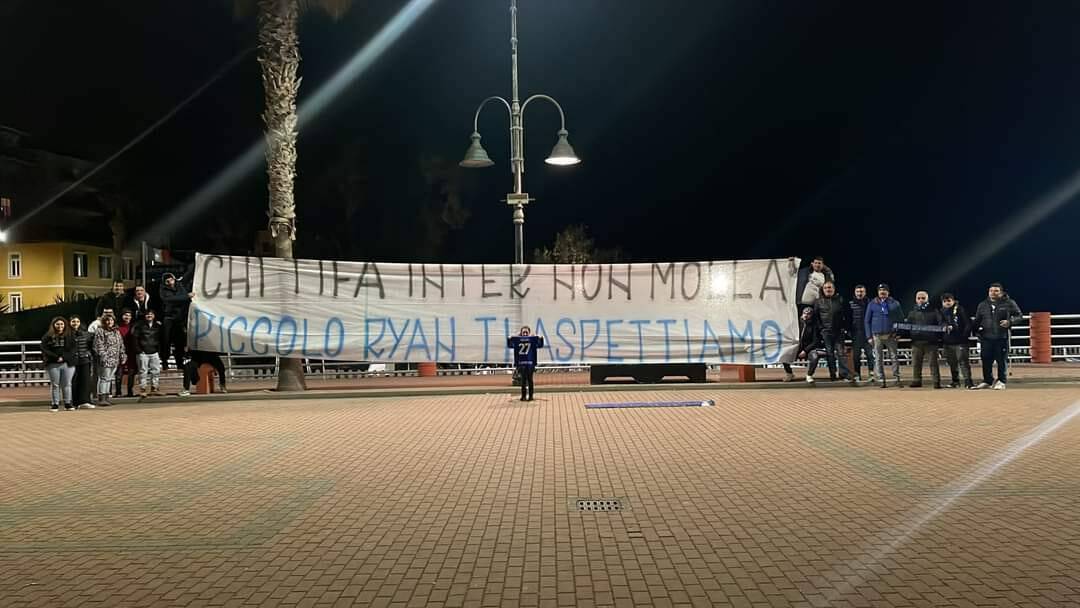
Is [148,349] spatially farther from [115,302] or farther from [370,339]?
[370,339]

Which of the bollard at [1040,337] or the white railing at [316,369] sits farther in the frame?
the bollard at [1040,337]

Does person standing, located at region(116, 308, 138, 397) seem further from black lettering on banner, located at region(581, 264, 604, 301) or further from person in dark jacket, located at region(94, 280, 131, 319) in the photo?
black lettering on banner, located at region(581, 264, 604, 301)

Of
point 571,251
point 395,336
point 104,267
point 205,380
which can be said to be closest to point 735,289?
point 395,336

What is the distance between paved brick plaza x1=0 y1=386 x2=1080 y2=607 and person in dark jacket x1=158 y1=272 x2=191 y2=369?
175 inches

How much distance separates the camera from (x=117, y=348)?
15.2m

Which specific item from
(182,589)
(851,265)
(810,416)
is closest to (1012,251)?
(851,265)

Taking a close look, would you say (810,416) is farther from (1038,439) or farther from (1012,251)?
(1012,251)

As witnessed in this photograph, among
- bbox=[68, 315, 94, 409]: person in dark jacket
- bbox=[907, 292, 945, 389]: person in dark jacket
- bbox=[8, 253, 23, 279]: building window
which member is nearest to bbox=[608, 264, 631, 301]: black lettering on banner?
bbox=[907, 292, 945, 389]: person in dark jacket

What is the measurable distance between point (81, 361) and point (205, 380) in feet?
8.00

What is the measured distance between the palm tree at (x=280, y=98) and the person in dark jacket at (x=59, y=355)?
4307 mm

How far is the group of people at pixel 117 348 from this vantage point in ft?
48.0

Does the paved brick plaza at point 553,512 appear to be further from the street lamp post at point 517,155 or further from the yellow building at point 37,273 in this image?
the yellow building at point 37,273

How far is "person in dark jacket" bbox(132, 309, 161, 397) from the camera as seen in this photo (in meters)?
15.5

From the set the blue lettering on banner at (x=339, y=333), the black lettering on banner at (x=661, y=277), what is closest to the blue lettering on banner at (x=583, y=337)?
the black lettering on banner at (x=661, y=277)
